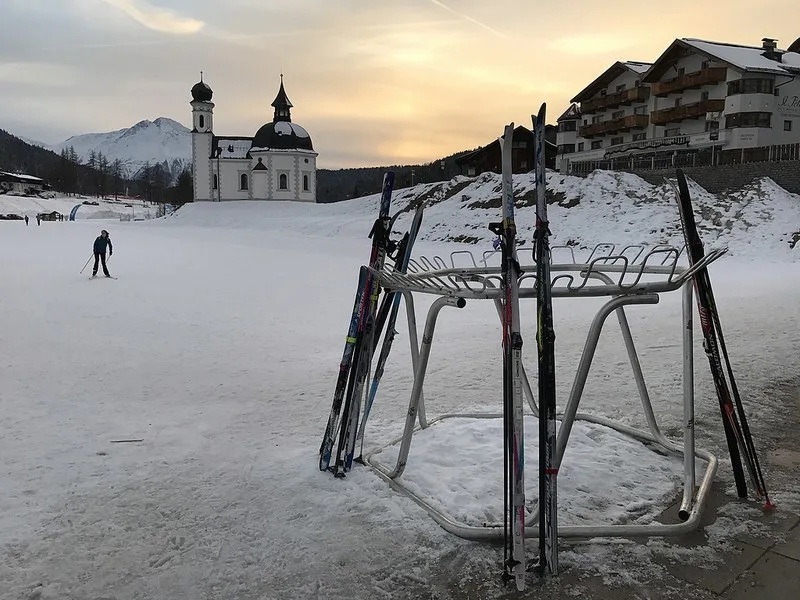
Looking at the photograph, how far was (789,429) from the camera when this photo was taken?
505 cm

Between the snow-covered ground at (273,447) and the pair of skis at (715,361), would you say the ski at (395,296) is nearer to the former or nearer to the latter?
the snow-covered ground at (273,447)

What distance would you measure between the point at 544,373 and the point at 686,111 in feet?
142

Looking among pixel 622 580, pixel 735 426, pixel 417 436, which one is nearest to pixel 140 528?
pixel 417 436

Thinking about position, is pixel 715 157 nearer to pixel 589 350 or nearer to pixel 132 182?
pixel 589 350

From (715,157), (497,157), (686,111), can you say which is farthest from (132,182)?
(715,157)

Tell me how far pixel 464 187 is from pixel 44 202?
284 ft

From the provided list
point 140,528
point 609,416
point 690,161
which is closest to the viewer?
point 140,528

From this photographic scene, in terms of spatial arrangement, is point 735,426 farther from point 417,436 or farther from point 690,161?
point 690,161

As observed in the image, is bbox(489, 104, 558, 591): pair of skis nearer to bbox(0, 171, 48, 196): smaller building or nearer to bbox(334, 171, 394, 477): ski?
bbox(334, 171, 394, 477): ski

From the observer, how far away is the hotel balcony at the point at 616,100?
44844 millimetres

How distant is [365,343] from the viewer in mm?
4246

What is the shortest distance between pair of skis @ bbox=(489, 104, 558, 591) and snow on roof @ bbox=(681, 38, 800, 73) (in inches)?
1603

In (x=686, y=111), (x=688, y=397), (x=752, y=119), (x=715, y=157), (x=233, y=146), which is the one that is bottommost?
(x=688, y=397)

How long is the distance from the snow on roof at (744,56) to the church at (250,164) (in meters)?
47.3
